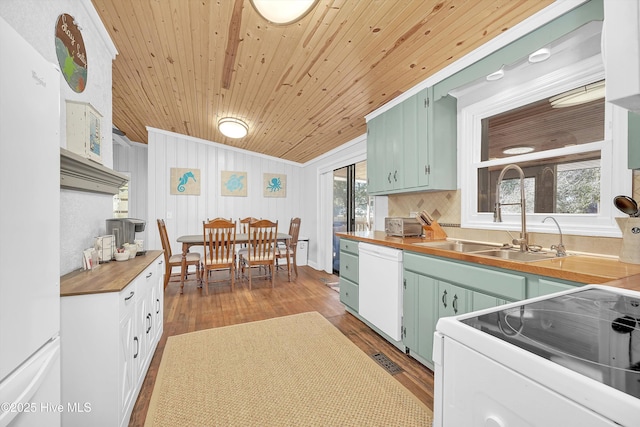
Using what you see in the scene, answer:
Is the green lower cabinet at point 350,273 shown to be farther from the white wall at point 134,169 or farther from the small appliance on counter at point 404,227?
the white wall at point 134,169

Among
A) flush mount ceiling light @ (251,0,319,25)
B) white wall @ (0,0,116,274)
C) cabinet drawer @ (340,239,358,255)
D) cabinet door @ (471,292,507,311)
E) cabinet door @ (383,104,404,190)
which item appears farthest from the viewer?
cabinet drawer @ (340,239,358,255)

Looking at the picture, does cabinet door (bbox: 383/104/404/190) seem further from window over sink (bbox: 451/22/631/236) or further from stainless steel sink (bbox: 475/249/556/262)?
stainless steel sink (bbox: 475/249/556/262)

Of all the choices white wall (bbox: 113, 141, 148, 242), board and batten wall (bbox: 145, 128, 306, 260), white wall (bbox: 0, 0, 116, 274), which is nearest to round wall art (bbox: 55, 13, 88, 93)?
white wall (bbox: 0, 0, 116, 274)

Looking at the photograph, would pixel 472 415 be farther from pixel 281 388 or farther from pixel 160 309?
pixel 160 309

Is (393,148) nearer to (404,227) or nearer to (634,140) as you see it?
(404,227)

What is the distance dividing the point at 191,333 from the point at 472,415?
102 inches

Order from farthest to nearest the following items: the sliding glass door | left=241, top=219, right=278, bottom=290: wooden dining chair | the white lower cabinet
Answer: the sliding glass door < left=241, top=219, right=278, bottom=290: wooden dining chair < the white lower cabinet

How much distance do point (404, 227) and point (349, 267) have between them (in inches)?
30.4

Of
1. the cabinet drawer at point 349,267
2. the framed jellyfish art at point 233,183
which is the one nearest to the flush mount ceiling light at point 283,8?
the cabinet drawer at point 349,267

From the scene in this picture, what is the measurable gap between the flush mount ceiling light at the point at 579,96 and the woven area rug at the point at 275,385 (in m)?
2.13

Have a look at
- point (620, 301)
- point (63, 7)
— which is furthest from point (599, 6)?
point (63, 7)

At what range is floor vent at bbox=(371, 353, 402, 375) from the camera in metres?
1.92

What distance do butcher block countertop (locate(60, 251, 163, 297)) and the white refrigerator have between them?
37 cm

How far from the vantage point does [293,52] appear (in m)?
2.13
